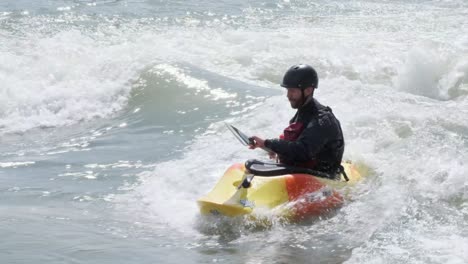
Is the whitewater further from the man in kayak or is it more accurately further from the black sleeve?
the black sleeve

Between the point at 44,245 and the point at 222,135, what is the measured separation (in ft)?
14.2

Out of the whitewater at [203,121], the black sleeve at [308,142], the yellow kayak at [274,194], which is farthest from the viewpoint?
the black sleeve at [308,142]

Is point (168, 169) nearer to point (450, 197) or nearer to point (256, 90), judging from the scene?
point (450, 197)

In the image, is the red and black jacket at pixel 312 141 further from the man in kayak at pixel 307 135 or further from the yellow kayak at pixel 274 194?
the yellow kayak at pixel 274 194

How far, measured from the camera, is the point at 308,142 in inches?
250

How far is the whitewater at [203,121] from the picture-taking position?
→ 5.81 meters

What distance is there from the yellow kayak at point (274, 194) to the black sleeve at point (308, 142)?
0.62 feet

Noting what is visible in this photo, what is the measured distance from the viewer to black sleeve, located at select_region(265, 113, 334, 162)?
6.34 m

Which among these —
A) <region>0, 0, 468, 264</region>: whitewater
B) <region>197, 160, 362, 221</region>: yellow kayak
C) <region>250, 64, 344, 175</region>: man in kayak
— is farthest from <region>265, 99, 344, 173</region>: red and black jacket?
<region>0, 0, 468, 264</region>: whitewater

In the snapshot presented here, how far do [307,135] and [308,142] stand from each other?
0.06 metres

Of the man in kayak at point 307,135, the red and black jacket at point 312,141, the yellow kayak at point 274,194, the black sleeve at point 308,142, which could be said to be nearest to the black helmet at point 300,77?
the man in kayak at point 307,135

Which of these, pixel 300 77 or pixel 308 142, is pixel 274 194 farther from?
pixel 300 77

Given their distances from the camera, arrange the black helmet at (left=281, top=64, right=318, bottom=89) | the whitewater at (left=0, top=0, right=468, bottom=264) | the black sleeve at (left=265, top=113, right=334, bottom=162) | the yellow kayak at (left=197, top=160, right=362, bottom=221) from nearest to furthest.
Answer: the whitewater at (left=0, top=0, right=468, bottom=264), the yellow kayak at (left=197, top=160, right=362, bottom=221), the black sleeve at (left=265, top=113, right=334, bottom=162), the black helmet at (left=281, top=64, right=318, bottom=89)

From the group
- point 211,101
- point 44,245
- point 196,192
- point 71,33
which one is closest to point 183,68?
point 211,101
